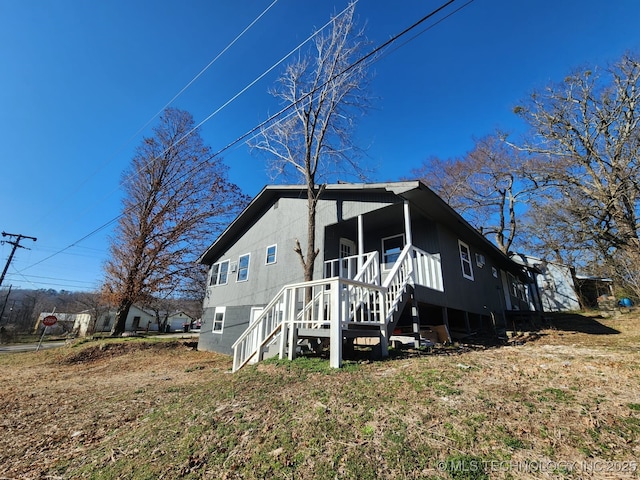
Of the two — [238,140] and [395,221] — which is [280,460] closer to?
[238,140]

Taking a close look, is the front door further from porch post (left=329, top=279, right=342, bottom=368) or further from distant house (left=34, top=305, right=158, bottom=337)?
distant house (left=34, top=305, right=158, bottom=337)

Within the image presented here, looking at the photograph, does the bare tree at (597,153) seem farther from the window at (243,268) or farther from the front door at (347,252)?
Answer: the window at (243,268)

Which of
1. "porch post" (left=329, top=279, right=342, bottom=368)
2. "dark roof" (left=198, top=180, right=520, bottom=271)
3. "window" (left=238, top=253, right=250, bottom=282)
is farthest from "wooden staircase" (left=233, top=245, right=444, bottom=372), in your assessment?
"window" (left=238, top=253, right=250, bottom=282)

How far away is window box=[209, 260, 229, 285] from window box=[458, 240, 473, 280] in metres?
12.1

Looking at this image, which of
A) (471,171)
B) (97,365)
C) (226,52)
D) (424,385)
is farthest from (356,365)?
(471,171)

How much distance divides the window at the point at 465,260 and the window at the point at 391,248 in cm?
259

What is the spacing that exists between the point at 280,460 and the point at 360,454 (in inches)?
29.2

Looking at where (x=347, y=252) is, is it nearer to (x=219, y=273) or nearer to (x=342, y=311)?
→ (x=342, y=311)

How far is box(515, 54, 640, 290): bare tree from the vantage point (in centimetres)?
1283

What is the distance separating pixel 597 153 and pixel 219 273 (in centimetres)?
2084

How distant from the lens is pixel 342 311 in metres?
5.73

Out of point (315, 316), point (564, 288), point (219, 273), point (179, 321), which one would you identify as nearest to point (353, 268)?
point (315, 316)

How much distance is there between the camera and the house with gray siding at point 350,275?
666cm

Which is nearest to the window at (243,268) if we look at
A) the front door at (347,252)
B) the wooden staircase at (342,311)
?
the front door at (347,252)
